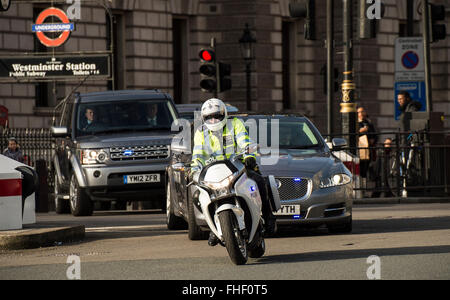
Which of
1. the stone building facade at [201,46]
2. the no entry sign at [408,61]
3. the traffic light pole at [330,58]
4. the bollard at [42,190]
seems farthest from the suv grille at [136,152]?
the stone building facade at [201,46]

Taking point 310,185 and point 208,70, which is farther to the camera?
point 208,70

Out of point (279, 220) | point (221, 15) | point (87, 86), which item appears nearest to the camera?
point (279, 220)

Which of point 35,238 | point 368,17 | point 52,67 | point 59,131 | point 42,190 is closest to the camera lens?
point 35,238

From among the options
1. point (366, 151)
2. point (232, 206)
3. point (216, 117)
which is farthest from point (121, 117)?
point (232, 206)

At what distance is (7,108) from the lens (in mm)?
30844

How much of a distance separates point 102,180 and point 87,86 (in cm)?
1440

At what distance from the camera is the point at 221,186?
36.0 feet

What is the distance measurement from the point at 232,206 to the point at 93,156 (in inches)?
332

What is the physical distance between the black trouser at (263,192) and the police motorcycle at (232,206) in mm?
119

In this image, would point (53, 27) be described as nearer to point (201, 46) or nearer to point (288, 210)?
point (201, 46)

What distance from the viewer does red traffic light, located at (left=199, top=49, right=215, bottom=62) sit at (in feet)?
82.6

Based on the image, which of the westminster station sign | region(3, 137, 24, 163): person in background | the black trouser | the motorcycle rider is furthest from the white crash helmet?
the westminster station sign

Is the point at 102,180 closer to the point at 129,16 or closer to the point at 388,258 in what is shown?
the point at 388,258
